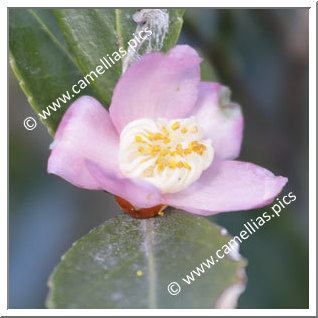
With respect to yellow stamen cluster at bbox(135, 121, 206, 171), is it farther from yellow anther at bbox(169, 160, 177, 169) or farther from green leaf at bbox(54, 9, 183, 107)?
green leaf at bbox(54, 9, 183, 107)

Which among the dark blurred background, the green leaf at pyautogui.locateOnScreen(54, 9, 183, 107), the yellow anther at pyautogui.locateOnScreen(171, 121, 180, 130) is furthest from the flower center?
the dark blurred background

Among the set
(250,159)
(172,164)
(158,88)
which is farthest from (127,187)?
(250,159)

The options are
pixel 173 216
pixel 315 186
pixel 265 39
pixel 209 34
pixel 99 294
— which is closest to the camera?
pixel 99 294

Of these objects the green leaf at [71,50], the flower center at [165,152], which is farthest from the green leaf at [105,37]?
the flower center at [165,152]

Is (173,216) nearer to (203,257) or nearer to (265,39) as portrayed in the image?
(203,257)

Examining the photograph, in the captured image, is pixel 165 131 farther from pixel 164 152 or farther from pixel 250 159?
pixel 250 159
